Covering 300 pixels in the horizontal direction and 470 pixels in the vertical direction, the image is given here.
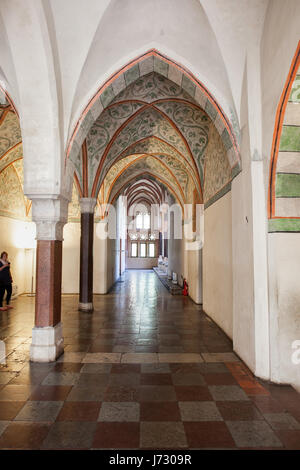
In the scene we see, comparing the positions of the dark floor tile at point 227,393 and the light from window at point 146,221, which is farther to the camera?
the light from window at point 146,221

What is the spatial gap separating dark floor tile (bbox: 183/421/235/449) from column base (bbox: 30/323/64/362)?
236cm

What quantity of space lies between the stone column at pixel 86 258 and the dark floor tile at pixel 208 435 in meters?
5.41

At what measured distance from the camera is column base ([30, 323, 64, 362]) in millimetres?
4285

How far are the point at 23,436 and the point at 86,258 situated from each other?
17.7 ft

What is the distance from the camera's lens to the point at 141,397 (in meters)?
3.25

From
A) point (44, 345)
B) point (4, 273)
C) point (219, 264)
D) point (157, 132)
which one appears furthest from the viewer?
point (157, 132)

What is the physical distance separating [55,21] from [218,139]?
3.70 m

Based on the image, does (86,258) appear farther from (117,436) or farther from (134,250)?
(134,250)

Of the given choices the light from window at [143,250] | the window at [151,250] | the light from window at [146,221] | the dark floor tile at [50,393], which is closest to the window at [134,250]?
the light from window at [143,250]

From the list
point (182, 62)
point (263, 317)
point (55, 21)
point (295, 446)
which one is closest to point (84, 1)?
point (55, 21)

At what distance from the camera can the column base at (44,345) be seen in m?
4.29

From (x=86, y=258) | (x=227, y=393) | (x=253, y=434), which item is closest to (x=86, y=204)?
(x=86, y=258)

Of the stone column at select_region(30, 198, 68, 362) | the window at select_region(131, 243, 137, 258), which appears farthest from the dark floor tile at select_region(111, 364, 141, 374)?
the window at select_region(131, 243, 137, 258)

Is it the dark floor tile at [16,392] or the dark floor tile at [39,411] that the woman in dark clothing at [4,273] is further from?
the dark floor tile at [39,411]
